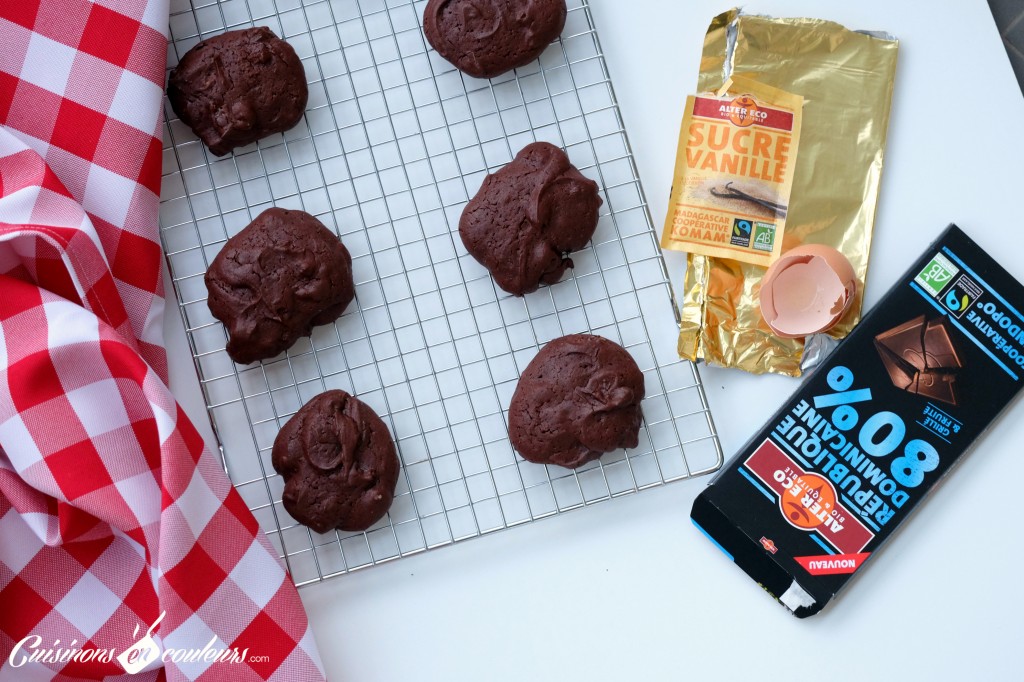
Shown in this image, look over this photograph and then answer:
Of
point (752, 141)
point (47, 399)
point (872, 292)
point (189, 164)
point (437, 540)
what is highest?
point (752, 141)

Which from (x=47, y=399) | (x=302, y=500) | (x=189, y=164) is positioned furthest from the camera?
(x=189, y=164)

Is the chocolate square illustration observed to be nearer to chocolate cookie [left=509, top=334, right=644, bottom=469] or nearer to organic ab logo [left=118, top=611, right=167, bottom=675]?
chocolate cookie [left=509, top=334, right=644, bottom=469]

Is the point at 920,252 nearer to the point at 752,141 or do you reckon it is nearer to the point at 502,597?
the point at 752,141

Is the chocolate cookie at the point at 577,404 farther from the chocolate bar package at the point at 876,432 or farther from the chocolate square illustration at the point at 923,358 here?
the chocolate square illustration at the point at 923,358

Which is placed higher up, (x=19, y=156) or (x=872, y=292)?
(x=872, y=292)

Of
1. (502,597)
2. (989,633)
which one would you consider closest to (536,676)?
(502,597)
